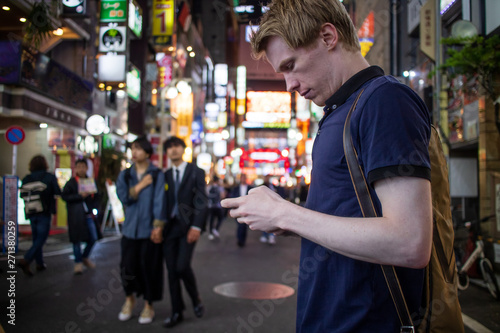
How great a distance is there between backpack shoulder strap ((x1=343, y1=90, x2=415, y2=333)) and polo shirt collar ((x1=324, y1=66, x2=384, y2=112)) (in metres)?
0.16

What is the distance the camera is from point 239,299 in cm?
617

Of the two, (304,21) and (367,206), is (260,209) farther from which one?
(304,21)

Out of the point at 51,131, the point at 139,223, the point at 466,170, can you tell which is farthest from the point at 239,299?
the point at 51,131

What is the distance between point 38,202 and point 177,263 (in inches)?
157

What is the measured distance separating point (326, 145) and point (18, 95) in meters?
14.6

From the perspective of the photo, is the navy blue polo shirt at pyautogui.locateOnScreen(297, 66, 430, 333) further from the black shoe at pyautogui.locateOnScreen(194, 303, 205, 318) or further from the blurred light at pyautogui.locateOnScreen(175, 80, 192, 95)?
the blurred light at pyautogui.locateOnScreen(175, 80, 192, 95)

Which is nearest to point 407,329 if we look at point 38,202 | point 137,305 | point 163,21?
point 137,305

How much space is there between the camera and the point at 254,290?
6727mm

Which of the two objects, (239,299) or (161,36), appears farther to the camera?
(161,36)

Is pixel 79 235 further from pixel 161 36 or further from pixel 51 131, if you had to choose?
pixel 161 36

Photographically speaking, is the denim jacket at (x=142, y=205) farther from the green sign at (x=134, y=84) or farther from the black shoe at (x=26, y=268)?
the green sign at (x=134, y=84)

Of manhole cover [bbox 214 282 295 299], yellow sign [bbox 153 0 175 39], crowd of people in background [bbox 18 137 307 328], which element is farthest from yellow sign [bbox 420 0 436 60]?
yellow sign [bbox 153 0 175 39]

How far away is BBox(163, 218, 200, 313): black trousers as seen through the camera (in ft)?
16.9

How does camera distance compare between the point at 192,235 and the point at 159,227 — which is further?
the point at 192,235
